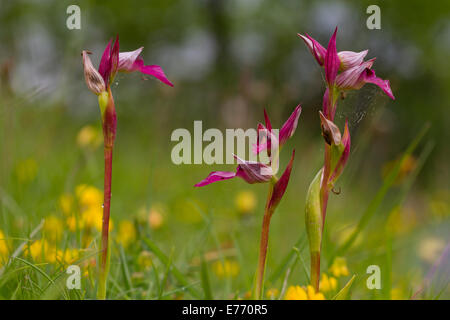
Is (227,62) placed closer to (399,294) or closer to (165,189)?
(165,189)

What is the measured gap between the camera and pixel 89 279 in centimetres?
76

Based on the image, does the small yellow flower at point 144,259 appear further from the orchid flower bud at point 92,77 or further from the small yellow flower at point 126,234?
the orchid flower bud at point 92,77

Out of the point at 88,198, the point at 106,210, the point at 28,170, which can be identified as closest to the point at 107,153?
the point at 106,210

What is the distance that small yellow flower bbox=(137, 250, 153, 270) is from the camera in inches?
36.3

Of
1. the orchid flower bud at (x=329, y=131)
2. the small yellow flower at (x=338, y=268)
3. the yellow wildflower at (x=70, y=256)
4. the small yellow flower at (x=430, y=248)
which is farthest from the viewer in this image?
the small yellow flower at (x=430, y=248)

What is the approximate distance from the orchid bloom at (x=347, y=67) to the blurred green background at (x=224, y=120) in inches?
2.6

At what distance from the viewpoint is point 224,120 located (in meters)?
2.75

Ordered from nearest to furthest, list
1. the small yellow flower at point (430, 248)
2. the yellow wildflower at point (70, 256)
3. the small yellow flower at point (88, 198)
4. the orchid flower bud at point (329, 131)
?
the orchid flower bud at point (329, 131)
the yellow wildflower at point (70, 256)
the small yellow flower at point (88, 198)
the small yellow flower at point (430, 248)

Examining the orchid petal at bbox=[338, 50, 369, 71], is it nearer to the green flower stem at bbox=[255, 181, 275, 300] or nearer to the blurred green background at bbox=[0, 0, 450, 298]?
the blurred green background at bbox=[0, 0, 450, 298]

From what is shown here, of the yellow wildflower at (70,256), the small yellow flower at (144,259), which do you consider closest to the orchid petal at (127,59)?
the yellow wildflower at (70,256)

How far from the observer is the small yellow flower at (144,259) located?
92 cm

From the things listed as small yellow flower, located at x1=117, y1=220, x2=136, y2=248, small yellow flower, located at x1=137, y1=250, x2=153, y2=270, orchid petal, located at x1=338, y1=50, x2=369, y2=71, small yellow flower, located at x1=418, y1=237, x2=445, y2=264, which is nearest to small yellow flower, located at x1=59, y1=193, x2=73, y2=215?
small yellow flower, located at x1=117, y1=220, x2=136, y2=248
